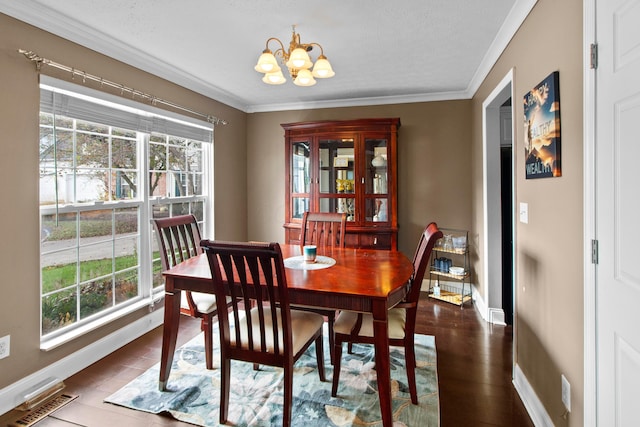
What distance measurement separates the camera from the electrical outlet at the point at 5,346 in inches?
78.9

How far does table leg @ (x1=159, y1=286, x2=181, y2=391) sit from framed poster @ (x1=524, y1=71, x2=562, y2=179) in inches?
83.6

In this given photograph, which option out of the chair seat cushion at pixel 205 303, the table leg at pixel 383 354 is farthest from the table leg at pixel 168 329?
the table leg at pixel 383 354

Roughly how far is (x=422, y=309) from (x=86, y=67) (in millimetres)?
3604

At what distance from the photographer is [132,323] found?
9.66 feet

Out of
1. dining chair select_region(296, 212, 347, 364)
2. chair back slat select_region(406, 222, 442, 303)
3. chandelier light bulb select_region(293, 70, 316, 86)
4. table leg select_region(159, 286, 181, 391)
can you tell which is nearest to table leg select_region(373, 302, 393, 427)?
chair back slat select_region(406, 222, 442, 303)

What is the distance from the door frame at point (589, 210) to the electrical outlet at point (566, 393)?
167 mm

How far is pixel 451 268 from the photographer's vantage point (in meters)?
3.84

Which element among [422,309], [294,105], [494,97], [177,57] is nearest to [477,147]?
[494,97]

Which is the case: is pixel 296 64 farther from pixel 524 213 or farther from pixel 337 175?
pixel 337 175

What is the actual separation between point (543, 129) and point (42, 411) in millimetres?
3150

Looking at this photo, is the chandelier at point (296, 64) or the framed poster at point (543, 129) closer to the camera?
the framed poster at point (543, 129)

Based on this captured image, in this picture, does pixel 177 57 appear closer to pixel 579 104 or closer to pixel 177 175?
pixel 177 175

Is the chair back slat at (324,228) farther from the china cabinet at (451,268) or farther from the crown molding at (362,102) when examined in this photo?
the crown molding at (362,102)

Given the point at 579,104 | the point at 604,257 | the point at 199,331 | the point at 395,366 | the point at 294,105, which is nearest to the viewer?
the point at 604,257
